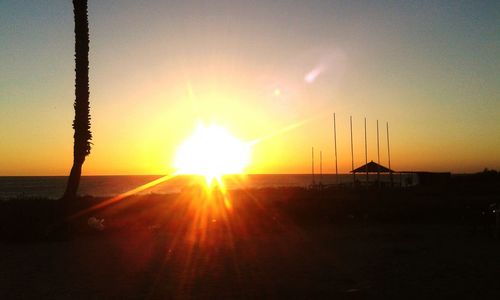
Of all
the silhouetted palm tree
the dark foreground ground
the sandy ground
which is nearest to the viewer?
the sandy ground

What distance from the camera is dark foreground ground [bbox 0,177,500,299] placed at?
27.9 ft

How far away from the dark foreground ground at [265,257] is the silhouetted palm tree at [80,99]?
1759 millimetres

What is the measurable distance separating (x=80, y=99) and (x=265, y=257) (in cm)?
914

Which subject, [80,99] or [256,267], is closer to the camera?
[256,267]

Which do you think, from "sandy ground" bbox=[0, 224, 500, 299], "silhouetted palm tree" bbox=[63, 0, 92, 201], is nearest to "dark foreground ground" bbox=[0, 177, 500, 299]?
"sandy ground" bbox=[0, 224, 500, 299]

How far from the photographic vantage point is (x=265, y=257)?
447 inches

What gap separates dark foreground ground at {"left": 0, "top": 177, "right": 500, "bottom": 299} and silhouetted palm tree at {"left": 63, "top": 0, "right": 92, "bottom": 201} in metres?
1.76

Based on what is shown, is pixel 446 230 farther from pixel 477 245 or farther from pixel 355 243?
pixel 355 243

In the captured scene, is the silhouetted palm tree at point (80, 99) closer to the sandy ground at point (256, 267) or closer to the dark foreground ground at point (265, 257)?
the dark foreground ground at point (265, 257)

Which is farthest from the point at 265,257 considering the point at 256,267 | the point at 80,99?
the point at 80,99

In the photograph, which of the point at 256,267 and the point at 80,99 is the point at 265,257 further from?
the point at 80,99

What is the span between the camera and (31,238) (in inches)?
542

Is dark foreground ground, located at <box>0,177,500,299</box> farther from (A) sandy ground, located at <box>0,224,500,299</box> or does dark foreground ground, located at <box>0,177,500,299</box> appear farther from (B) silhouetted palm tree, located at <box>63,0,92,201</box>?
(B) silhouetted palm tree, located at <box>63,0,92,201</box>

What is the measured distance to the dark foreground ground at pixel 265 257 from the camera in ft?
27.9
